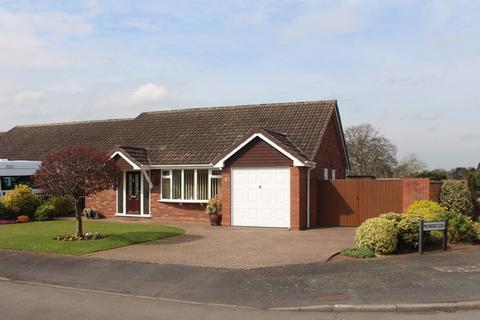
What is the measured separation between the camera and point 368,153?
58375 millimetres

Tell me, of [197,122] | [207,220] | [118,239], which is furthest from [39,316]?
[197,122]

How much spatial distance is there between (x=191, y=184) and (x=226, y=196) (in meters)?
3.37

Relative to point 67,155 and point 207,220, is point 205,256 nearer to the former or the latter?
point 67,155

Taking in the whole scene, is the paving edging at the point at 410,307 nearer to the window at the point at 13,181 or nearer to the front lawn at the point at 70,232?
the front lawn at the point at 70,232

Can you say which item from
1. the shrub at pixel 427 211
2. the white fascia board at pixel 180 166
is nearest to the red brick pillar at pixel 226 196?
the white fascia board at pixel 180 166

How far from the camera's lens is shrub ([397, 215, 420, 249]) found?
46.7ft

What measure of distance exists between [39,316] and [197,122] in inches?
794

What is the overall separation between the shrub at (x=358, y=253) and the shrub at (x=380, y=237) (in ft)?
0.61

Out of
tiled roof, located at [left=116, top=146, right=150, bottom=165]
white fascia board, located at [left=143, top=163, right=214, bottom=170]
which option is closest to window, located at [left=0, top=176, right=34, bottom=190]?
tiled roof, located at [left=116, top=146, right=150, bottom=165]

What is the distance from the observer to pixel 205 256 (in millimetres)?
13922

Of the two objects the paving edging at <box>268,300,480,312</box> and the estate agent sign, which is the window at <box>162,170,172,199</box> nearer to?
the estate agent sign

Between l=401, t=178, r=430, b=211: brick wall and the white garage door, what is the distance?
4469 mm

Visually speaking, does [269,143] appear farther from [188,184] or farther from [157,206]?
[157,206]

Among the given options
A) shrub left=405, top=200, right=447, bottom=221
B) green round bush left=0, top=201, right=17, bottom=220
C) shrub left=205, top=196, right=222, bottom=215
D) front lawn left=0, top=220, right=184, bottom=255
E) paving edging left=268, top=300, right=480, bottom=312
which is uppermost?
shrub left=405, top=200, right=447, bottom=221
